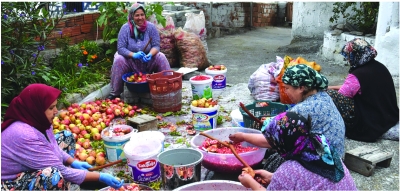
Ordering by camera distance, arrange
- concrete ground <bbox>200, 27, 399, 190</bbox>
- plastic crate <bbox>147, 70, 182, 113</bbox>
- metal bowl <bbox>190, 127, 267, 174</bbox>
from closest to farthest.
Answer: metal bowl <bbox>190, 127, 267, 174</bbox>
concrete ground <bbox>200, 27, 399, 190</bbox>
plastic crate <bbox>147, 70, 182, 113</bbox>

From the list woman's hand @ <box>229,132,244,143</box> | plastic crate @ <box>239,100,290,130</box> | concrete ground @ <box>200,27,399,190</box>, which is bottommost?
concrete ground @ <box>200,27,399,190</box>

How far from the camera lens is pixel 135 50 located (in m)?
5.01

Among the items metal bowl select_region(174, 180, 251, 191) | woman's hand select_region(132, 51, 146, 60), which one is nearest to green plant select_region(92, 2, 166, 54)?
woman's hand select_region(132, 51, 146, 60)

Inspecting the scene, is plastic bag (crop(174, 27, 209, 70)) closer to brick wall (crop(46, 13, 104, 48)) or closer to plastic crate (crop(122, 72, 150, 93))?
brick wall (crop(46, 13, 104, 48))

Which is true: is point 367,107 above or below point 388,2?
below

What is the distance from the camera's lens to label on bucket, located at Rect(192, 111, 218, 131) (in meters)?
3.97

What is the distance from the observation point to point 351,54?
3738mm

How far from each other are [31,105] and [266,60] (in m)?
6.08

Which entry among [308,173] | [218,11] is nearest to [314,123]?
[308,173]

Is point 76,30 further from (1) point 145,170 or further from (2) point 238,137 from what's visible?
(2) point 238,137

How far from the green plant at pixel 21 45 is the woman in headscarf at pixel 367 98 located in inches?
130

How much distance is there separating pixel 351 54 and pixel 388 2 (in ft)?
8.66

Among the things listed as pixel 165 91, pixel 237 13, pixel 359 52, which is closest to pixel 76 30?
pixel 165 91

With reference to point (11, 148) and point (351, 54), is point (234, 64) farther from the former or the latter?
point (11, 148)
